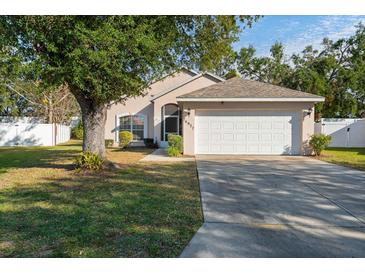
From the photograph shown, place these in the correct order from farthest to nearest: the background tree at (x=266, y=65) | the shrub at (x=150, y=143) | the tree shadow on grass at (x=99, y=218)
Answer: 1. the background tree at (x=266, y=65)
2. the shrub at (x=150, y=143)
3. the tree shadow on grass at (x=99, y=218)

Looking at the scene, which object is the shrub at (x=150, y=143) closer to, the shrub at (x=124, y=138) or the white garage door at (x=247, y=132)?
the shrub at (x=124, y=138)

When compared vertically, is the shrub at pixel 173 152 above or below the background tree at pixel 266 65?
below


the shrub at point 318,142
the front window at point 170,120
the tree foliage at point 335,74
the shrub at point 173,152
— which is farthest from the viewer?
the tree foliage at point 335,74

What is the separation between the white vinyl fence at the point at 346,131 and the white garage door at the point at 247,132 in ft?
24.0

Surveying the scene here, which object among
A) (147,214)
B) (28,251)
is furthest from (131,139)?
(28,251)

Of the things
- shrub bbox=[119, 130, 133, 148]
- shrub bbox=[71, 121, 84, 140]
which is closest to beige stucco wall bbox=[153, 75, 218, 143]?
shrub bbox=[119, 130, 133, 148]

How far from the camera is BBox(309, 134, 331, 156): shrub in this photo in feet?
48.9

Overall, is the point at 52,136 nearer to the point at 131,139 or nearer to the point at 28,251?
the point at 131,139

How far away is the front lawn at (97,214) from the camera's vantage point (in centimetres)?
397

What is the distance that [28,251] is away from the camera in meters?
3.83

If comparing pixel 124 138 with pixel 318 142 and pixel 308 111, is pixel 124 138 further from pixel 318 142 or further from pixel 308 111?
pixel 318 142

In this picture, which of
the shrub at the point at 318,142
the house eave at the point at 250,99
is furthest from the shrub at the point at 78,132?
the shrub at the point at 318,142

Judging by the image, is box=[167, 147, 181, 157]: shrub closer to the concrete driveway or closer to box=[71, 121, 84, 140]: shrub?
the concrete driveway

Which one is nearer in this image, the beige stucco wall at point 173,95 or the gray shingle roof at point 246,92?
the gray shingle roof at point 246,92
